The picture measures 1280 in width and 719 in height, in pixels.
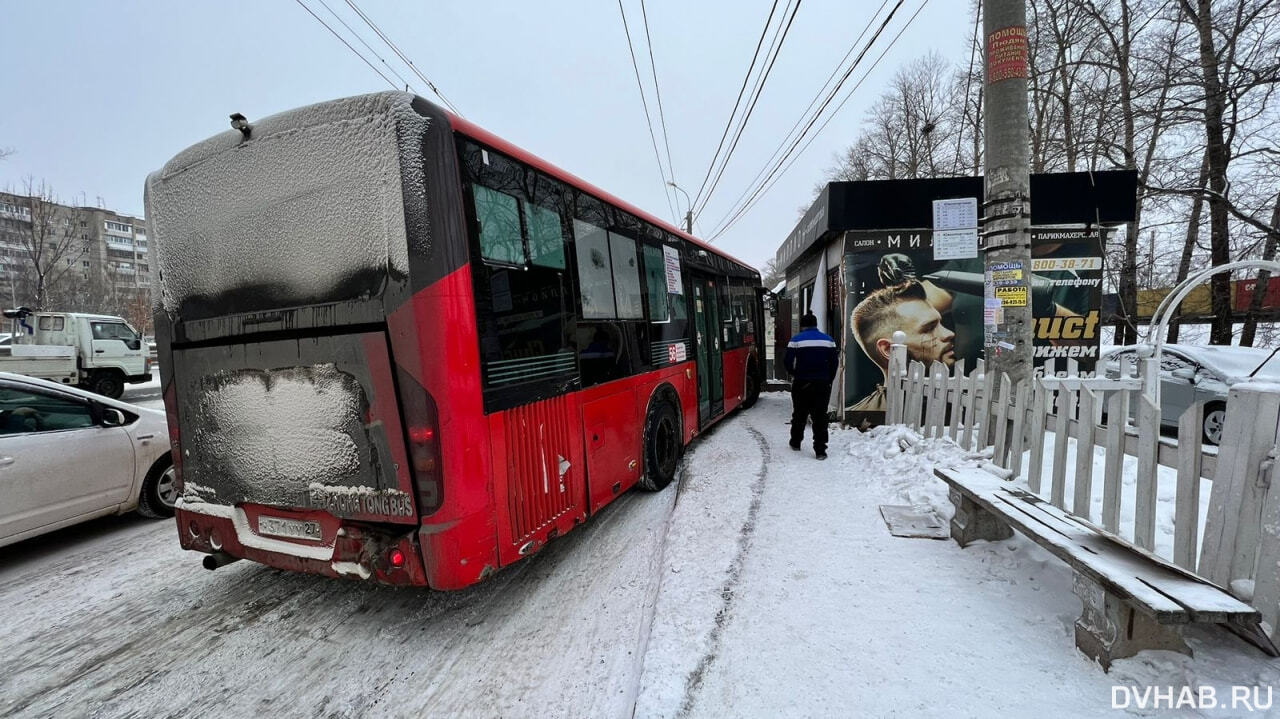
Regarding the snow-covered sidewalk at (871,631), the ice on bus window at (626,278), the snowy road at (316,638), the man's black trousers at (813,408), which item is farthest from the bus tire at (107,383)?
the man's black trousers at (813,408)

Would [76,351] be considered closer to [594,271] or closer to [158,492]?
[158,492]

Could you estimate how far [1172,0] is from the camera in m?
11.1

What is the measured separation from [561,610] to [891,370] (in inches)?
209

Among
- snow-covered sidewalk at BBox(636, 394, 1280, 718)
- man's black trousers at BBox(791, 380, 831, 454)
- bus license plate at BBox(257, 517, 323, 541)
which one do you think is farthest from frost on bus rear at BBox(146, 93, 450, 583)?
man's black trousers at BBox(791, 380, 831, 454)

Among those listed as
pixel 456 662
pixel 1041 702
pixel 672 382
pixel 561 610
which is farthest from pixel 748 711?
pixel 672 382

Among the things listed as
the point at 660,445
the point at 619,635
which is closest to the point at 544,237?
the point at 619,635

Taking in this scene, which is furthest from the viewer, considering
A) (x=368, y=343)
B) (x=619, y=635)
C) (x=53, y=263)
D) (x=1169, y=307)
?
(x=53, y=263)

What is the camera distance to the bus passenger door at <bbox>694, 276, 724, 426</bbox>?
666cm

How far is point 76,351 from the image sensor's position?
1198 cm

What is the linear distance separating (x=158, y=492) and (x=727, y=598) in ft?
17.9

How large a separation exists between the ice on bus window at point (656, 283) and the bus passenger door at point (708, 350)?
1.15 m

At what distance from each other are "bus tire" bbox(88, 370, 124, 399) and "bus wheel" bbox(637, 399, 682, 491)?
52.0ft

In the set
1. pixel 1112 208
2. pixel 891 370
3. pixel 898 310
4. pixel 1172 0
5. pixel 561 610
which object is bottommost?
pixel 561 610

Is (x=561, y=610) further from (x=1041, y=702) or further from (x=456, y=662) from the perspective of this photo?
(x=1041, y=702)
